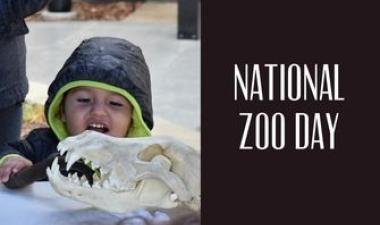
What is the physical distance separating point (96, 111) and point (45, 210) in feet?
1.86

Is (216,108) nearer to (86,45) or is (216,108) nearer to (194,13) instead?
(86,45)

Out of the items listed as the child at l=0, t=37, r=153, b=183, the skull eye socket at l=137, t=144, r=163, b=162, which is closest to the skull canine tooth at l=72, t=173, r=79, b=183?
the skull eye socket at l=137, t=144, r=163, b=162

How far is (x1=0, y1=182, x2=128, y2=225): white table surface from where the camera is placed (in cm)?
182

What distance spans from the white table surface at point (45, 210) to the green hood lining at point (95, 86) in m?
0.43

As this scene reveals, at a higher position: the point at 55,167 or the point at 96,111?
the point at 96,111

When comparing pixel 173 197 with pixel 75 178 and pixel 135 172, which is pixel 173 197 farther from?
pixel 75 178

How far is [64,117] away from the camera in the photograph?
252 cm

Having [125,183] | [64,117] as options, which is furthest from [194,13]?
[125,183]

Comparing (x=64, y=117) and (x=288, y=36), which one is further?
(x=64, y=117)

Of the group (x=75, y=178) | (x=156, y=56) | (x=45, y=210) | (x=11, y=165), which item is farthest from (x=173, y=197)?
(x=156, y=56)

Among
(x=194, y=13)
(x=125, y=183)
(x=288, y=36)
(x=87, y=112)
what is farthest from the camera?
(x=194, y=13)

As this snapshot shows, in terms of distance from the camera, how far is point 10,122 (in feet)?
9.18

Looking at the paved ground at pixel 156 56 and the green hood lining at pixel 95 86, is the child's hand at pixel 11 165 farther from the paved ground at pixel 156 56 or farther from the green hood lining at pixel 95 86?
the paved ground at pixel 156 56

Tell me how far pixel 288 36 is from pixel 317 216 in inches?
11.1
